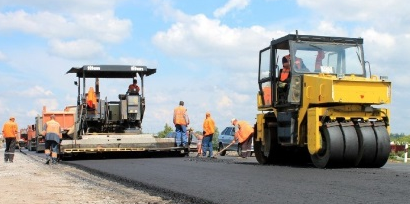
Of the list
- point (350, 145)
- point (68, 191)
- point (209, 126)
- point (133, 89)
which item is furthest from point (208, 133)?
point (68, 191)

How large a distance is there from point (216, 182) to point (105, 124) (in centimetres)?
1021

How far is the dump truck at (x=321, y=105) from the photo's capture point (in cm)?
1128

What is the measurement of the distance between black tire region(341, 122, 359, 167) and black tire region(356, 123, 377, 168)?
0.07 m

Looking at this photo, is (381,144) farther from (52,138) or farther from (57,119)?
(57,119)

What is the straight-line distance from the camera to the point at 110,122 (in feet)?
61.3

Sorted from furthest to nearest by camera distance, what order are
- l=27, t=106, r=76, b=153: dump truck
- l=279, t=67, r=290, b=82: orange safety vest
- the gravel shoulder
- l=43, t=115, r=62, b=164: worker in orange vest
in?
l=27, t=106, r=76, b=153: dump truck, l=43, t=115, r=62, b=164: worker in orange vest, l=279, t=67, r=290, b=82: orange safety vest, the gravel shoulder

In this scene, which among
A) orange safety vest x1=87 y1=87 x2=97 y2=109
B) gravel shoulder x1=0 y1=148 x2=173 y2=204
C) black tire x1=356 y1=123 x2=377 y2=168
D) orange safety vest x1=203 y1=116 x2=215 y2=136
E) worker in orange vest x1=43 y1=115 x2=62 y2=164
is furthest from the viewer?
orange safety vest x1=203 y1=116 x2=215 y2=136

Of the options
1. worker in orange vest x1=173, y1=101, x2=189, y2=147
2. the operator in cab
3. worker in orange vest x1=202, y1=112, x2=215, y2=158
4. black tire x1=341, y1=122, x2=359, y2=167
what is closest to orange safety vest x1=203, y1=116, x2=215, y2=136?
worker in orange vest x1=202, y1=112, x2=215, y2=158

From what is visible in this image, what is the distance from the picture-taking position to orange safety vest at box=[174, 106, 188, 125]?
1881 cm

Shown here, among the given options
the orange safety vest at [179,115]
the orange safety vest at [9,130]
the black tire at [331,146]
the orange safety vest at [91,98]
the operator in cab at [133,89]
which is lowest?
the black tire at [331,146]

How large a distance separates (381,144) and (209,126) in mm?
8603

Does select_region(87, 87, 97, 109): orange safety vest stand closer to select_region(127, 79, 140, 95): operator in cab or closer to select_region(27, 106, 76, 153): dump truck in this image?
select_region(127, 79, 140, 95): operator in cab

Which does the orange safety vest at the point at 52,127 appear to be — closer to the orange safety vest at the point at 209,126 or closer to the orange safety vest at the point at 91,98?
the orange safety vest at the point at 91,98

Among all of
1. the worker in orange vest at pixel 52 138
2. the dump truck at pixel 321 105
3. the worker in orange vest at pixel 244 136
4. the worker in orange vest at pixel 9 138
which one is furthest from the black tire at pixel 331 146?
the worker in orange vest at pixel 9 138
